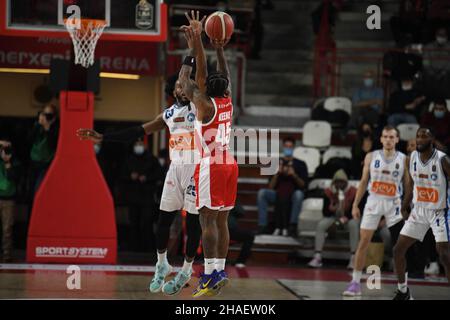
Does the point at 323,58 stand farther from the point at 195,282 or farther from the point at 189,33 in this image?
the point at 189,33

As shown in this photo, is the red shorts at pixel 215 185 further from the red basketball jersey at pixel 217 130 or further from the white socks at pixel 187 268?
the white socks at pixel 187 268

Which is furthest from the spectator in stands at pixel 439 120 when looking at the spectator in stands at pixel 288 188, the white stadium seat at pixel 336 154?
the spectator in stands at pixel 288 188

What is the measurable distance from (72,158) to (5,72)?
506 cm

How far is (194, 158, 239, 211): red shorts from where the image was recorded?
818 centimetres

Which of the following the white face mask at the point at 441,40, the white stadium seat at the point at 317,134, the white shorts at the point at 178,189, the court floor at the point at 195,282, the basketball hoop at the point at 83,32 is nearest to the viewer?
the white shorts at the point at 178,189

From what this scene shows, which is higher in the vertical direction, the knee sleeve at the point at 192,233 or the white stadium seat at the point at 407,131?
the white stadium seat at the point at 407,131

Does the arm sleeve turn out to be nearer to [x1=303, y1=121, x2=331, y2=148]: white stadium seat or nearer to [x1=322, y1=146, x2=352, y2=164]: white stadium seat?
[x1=322, y1=146, x2=352, y2=164]: white stadium seat

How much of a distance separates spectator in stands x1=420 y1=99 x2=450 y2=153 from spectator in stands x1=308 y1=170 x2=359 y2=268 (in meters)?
1.84

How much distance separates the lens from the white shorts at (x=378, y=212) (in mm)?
11281

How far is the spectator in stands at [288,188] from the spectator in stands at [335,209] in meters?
0.60

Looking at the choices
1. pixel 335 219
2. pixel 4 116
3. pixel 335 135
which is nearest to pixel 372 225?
pixel 335 219

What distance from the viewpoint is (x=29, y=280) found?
36.3 ft
